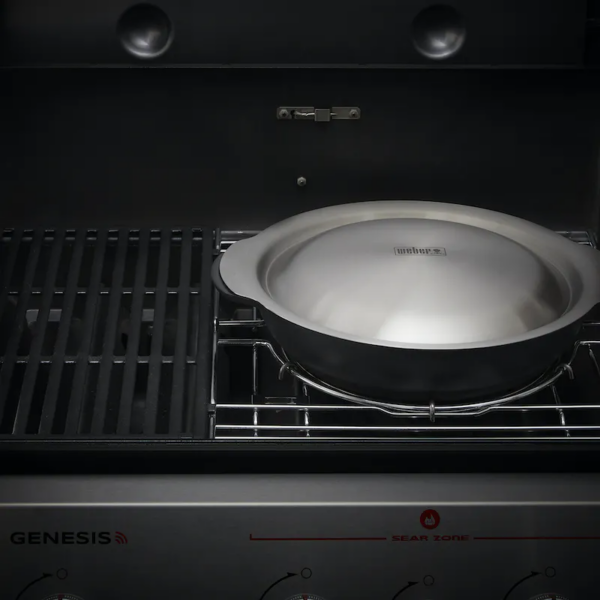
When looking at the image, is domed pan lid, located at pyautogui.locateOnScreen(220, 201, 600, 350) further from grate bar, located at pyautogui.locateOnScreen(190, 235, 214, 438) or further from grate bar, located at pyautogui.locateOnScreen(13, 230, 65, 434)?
grate bar, located at pyautogui.locateOnScreen(13, 230, 65, 434)

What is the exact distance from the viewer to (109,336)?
0.81 m

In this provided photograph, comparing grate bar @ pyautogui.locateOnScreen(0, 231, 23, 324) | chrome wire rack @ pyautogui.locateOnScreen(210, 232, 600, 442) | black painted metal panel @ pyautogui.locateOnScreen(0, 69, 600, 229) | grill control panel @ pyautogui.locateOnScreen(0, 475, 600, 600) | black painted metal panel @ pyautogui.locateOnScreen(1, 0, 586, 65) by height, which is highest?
black painted metal panel @ pyautogui.locateOnScreen(1, 0, 586, 65)

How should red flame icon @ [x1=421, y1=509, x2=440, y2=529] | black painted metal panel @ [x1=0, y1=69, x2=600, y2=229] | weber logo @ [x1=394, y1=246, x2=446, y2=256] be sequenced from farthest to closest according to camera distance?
black painted metal panel @ [x1=0, y1=69, x2=600, y2=229] → weber logo @ [x1=394, y1=246, x2=446, y2=256] → red flame icon @ [x1=421, y1=509, x2=440, y2=529]

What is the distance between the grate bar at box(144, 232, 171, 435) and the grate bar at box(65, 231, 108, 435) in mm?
57

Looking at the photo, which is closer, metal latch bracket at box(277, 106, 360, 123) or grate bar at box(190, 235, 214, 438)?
grate bar at box(190, 235, 214, 438)

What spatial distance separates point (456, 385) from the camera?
2.26 ft

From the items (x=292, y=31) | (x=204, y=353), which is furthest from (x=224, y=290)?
(x=292, y=31)

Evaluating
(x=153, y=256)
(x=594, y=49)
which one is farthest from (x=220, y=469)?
(x=594, y=49)

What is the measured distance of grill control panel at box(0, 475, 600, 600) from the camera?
0.67m

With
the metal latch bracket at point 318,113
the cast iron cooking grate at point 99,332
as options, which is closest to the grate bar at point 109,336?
the cast iron cooking grate at point 99,332

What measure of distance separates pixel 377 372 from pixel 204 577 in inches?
8.3

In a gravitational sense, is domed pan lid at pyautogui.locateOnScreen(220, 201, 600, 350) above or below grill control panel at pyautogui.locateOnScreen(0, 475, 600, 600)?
above

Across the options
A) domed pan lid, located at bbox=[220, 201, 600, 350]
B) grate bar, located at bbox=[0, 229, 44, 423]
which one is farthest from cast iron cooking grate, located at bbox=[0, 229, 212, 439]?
domed pan lid, located at bbox=[220, 201, 600, 350]

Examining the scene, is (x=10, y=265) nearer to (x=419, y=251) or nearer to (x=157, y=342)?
(x=157, y=342)
